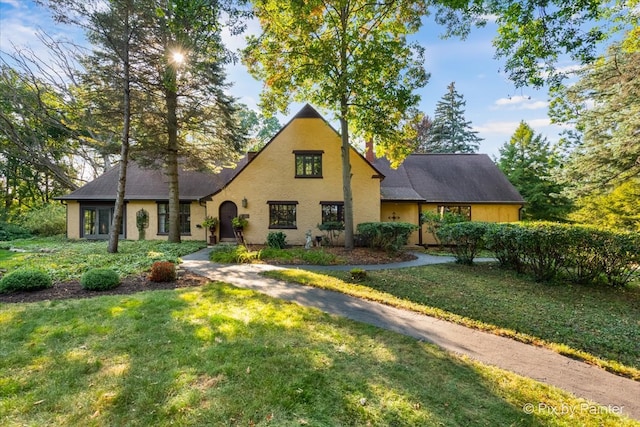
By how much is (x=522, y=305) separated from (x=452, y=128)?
102ft

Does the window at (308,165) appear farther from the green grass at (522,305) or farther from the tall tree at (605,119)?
the tall tree at (605,119)

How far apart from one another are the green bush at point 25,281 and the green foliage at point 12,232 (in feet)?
57.3

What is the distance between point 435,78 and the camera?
12.1 meters

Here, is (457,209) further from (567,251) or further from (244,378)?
(244,378)

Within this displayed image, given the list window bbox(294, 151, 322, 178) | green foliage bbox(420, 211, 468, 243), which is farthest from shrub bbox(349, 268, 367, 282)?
window bbox(294, 151, 322, 178)

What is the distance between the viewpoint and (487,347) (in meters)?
4.16

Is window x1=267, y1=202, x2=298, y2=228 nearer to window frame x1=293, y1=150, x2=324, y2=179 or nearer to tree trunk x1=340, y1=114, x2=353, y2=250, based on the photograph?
window frame x1=293, y1=150, x2=324, y2=179

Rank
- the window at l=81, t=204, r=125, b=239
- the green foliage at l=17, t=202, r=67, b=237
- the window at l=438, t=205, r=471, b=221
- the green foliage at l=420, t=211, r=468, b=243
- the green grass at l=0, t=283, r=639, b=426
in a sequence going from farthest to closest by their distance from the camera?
the green foliage at l=17, t=202, r=67, b=237
the window at l=81, t=204, r=125, b=239
the window at l=438, t=205, r=471, b=221
the green foliage at l=420, t=211, r=468, b=243
the green grass at l=0, t=283, r=639, b=426

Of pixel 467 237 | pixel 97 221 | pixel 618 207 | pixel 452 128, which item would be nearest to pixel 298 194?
pixel 467 237

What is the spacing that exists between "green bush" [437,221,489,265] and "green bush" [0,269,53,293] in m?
11.7

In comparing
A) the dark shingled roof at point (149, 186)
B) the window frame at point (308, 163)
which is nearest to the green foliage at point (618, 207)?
the window frame at point (308, 163)

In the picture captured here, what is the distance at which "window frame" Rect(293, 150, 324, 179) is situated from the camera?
15305 mm

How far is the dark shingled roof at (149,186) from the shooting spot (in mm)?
17547

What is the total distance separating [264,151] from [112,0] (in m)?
8.01
